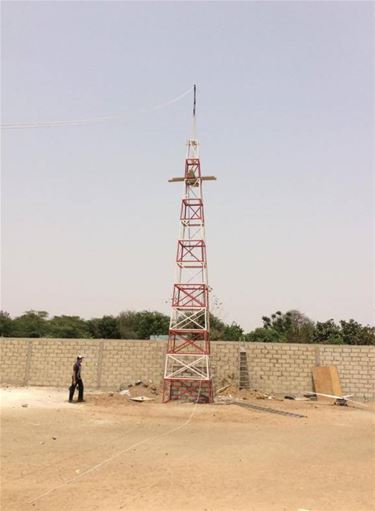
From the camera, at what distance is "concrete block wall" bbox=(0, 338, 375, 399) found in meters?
16.4

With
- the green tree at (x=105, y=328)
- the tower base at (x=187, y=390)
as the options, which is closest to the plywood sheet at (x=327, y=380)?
the tower base at (x=187, y=390)

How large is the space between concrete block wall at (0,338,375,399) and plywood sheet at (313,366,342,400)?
0.26 metres

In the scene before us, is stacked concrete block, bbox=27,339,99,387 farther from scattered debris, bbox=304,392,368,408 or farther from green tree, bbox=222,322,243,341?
green tree, bbox=222,322,243,341

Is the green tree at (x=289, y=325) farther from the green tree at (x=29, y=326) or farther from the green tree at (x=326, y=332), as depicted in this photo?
the green tree at (x=29, y=326)

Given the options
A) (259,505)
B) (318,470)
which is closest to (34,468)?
(259,505)

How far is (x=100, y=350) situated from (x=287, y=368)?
7.38 m

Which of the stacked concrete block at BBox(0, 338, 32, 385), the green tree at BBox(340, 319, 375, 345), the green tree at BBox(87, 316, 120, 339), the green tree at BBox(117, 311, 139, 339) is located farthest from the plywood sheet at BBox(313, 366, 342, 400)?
the green tree at BBox(87, 316, 120, 339)

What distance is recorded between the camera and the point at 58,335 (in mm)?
49969

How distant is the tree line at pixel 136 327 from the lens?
38.2m

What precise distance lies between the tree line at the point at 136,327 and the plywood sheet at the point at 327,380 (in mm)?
20674

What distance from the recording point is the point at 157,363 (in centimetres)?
1789

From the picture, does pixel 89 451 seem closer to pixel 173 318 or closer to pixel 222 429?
pixel 222 429

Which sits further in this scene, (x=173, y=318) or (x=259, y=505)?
(x=173, y=318)

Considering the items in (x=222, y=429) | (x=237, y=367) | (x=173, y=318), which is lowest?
(x=222, y=429)
